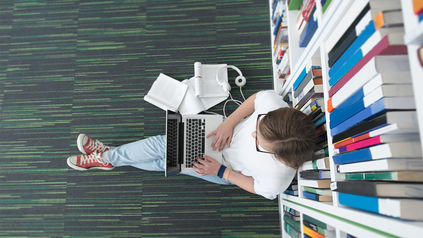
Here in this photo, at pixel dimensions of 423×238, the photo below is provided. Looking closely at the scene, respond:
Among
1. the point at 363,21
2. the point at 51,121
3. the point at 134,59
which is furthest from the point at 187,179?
the point at 363,21

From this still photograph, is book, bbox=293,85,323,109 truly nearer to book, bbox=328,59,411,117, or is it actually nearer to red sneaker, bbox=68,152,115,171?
book, bbox=328,59,411,117

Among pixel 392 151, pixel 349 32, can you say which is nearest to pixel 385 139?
pixel 392 151

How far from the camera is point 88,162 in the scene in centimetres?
164

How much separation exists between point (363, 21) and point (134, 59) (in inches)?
68.2

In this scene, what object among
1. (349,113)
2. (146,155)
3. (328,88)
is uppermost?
(328,88)

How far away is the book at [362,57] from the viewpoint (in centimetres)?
53

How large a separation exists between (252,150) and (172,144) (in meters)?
0.49

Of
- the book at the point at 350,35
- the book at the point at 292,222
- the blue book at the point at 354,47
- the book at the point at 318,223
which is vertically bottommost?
the book at the point at 292,222

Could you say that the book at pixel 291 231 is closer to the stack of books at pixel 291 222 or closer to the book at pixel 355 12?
the stack of books at pixel 291 222

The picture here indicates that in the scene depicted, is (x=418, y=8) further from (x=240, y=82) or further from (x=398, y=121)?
(x=240, y=82)

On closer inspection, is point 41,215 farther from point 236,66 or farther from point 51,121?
point 236,66

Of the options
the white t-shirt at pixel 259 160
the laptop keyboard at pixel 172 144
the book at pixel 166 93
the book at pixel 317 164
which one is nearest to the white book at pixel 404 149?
the book at pixel 317 164

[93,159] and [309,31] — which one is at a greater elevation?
[309,31]

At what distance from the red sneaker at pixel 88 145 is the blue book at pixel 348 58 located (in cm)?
159
